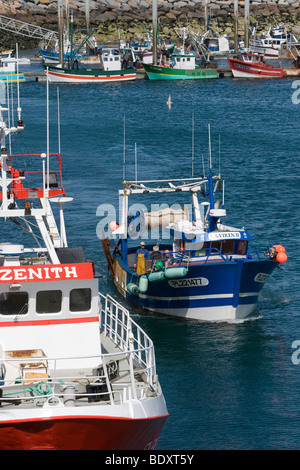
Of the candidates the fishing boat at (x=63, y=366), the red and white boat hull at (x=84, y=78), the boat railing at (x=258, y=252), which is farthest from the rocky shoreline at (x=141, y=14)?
the fishing boat at (x=63, y=366)

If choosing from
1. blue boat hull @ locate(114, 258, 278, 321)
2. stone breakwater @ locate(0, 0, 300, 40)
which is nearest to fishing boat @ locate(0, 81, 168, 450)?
blue boat hull @ locate(114, 258, 278, 321)

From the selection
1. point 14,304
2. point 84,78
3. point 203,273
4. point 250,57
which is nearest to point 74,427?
point 14,304

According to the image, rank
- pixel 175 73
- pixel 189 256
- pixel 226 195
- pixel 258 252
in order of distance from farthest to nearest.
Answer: pixel 175 73 → pixel 226 195 → pixel 258 252 → pixel 189 256

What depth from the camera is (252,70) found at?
97875 millimetres

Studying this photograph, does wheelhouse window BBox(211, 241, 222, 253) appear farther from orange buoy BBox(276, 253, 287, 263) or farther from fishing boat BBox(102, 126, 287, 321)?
orange buoy BBox(276, 253, 287, 263)

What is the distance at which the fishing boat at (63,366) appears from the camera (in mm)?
17516

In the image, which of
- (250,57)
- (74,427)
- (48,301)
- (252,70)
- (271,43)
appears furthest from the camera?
(271,43)

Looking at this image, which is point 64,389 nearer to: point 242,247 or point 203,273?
point 203,273

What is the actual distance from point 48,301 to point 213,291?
10.2 m

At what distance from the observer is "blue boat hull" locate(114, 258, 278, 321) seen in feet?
95.0

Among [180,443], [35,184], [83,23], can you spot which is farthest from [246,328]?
[83,23]

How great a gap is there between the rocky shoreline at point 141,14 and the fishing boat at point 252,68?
85.0ft

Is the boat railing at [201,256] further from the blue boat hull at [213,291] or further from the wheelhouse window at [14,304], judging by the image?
the wheelhouse window at [14,304]
